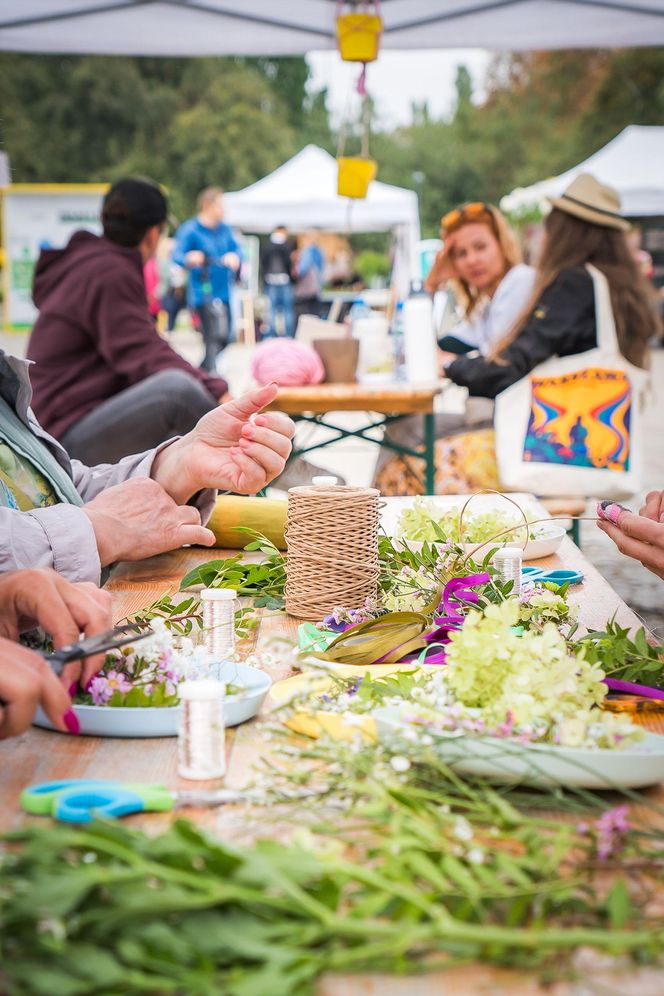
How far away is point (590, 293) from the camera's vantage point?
4801 millimetres

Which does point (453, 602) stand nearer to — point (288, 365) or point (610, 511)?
point (610, 511)

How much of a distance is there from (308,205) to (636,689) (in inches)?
550

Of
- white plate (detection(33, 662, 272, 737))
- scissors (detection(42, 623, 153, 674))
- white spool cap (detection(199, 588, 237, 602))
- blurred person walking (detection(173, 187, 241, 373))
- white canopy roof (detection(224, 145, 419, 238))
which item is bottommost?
blurred person walking (detection(173, 187, 241, 373))

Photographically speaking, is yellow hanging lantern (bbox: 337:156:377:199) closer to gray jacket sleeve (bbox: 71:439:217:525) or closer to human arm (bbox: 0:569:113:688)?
gray jacket sleeve (bbox: 71:439:217:525)

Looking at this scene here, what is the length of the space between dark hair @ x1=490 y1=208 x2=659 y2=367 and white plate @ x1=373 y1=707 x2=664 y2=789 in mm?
3848

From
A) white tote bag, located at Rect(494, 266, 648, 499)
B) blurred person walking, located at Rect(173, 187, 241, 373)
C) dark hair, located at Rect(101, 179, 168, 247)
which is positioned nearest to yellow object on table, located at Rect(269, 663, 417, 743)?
white tote bag, located at Rect(494, 266, 648, 499)

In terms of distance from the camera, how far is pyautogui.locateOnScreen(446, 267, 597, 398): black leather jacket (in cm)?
472

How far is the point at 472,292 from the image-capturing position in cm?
604

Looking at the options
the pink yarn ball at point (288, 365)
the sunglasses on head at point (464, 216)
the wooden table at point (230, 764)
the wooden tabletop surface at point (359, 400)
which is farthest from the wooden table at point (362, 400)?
the wooden table at point (230, 764)

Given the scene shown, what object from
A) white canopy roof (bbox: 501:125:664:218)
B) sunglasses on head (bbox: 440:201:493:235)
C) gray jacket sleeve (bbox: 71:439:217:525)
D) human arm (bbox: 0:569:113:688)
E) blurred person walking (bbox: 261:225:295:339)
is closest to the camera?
human arm (bbox: 0:569:113:688)

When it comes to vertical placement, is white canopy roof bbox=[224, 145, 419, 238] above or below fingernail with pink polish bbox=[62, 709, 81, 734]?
below

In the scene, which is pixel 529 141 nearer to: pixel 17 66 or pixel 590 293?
pixel 17 66

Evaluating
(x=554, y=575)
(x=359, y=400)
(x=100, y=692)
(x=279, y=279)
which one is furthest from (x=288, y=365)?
(x=279, y=279)

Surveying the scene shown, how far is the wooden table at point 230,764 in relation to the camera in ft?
2.49
